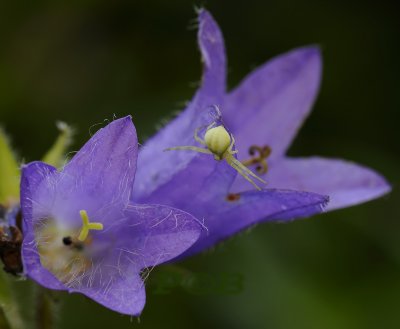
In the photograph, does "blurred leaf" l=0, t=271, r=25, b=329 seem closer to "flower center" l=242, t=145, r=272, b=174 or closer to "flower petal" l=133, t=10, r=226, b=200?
"flower petal" l=133, t=10, r=226, b=200

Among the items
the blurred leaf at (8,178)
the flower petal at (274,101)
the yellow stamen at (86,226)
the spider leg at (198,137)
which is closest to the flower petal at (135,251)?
the yellow stamen at (86,226)

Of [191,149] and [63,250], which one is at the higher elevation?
[191,149]

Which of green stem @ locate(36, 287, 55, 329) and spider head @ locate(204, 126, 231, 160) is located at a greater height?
spider head @ locate(204, 126, 231, 160)

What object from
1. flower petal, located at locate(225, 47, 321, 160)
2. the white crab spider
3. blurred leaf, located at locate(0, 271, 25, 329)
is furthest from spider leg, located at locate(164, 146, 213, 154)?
blurred leaf, located at locate(0, 271, 25, 329)

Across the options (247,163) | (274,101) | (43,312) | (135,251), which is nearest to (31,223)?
(135,251)

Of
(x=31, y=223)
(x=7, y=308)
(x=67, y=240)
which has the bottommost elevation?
(x=7, y=308)

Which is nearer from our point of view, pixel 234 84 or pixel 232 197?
pixel 232 197

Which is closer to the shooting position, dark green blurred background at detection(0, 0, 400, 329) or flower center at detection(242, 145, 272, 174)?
flower center at detection(242, 145, 272, 174)

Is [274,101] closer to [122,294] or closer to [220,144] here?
[220,144]
